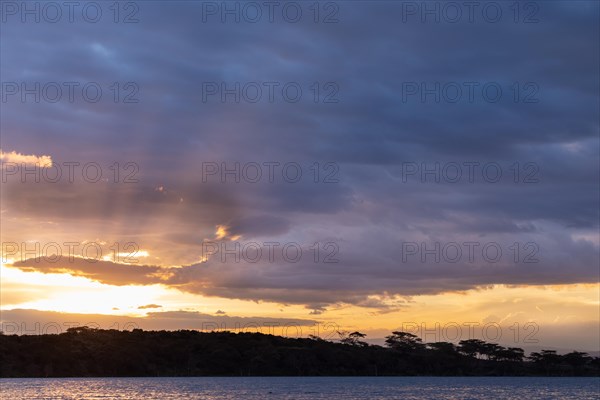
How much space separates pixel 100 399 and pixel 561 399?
373 ft

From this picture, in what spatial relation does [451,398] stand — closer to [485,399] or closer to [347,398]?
[485,399]

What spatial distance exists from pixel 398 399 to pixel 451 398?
60.9ft

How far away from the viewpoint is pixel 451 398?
643 ft

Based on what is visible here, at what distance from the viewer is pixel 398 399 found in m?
185

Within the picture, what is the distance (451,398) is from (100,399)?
279 feet

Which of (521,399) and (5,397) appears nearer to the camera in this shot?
(5,397)

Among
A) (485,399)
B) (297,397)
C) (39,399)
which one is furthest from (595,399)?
(39,399)

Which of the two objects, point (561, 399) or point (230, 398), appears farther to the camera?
point (561, 399)

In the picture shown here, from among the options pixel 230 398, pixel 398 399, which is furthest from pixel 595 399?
pixel 230 398

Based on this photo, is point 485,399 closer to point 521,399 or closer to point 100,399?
point 521,399

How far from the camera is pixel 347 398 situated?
188 metres

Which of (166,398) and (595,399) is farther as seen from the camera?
(595,399)

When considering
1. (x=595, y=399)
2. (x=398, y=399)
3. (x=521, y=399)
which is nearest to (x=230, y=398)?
(x=398, y=399)

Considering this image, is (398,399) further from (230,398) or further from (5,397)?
(5,397)
